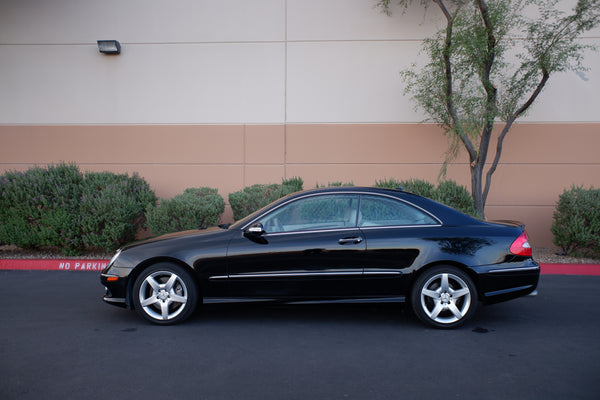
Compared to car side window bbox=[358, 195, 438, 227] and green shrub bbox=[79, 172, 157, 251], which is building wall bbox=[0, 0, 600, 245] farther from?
car side window bbox=[358, 195, 438, 227]

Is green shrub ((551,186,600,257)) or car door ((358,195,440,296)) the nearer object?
car door ((358,195,440,296))

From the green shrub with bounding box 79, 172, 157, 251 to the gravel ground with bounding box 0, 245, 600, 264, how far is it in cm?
43

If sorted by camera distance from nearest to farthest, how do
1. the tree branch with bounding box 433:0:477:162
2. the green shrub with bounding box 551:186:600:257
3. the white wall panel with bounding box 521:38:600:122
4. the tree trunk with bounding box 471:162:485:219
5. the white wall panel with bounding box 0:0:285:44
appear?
the green shrub with bounding box 551:186:600:257
the tree branch with bounding box 433:0:477:162
the tree trunk with bounding box 471:162:485:219
the white wall panel with bounding box 521:38:600:122
the white wall panel with bounding box 0:0:285:44

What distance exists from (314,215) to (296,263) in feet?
1.90

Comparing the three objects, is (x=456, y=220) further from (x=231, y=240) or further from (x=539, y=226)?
(x=539, y=226)

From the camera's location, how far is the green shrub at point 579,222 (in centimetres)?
845

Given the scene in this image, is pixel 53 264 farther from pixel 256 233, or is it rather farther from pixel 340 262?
pixel 340 262

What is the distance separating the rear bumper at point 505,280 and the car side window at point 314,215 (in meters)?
1.42

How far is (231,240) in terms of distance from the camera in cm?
494

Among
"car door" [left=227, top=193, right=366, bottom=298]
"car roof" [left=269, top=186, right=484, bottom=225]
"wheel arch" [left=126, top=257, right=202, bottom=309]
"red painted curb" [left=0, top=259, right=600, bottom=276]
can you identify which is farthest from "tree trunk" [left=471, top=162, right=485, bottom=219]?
"red painted curb" [left=0, top=259, right=600, bottom=276]

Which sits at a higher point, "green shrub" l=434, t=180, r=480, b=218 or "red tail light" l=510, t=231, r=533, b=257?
"green shrub" l=434, t=180, r=480, b=218

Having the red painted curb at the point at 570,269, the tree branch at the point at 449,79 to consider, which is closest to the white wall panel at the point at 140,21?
the tree branch at the point at 449,79

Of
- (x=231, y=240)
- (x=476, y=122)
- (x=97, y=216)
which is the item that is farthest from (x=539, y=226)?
(x=97, y=216)

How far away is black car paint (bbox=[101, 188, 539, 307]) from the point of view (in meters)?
4.81
